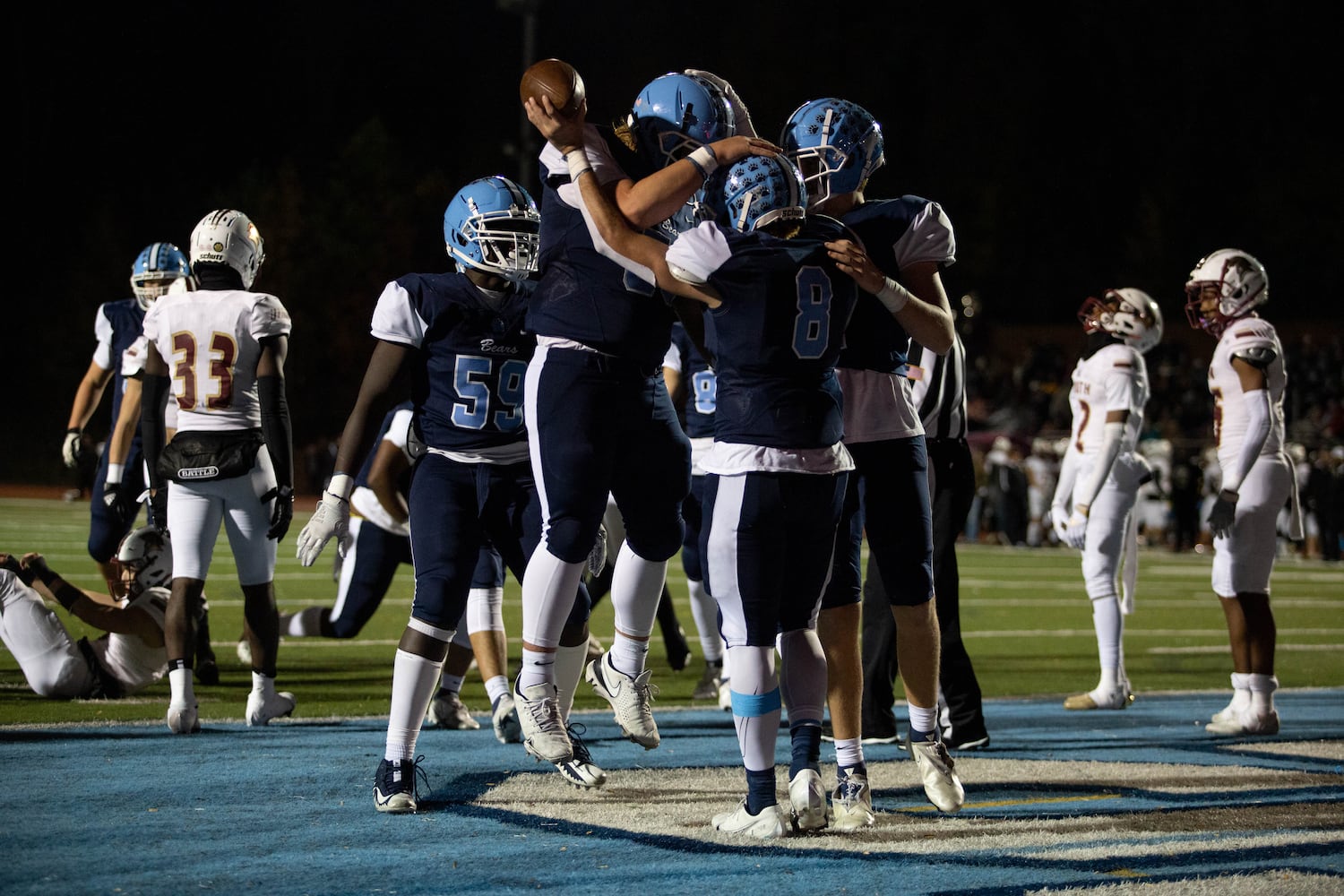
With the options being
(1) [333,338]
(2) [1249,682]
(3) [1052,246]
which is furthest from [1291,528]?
(3) [1052,246]

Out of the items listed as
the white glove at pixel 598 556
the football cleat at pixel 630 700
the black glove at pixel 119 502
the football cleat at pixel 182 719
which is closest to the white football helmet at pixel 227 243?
the black glove at pixel 119 502

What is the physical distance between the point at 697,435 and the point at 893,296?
3.62 metres

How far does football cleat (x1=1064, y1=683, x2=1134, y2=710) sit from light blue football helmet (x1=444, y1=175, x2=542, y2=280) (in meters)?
4.02

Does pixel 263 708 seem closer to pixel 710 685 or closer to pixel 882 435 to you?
pixel 710 685

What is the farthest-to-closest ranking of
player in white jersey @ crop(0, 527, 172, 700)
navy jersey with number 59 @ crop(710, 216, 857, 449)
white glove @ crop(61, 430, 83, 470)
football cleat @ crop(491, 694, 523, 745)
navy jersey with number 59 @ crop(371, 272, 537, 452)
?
white glove @ crop(61, 430, 83, 470)
player in white jersey @ crop(0, 527, 172, 700)
football cleat @ crop(491, 694, 523, 745)
navy jersey with number 59 @ crop(371, 272, 537, 452)
navy jersey with number 59 @ crop(710, 216, 857, 449)

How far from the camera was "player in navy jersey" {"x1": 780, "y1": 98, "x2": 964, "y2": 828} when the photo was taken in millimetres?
4516

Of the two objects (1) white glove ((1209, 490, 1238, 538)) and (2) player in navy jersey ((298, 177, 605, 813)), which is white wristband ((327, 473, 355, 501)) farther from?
(1) white glove ((1209, 490, 1238, 538))

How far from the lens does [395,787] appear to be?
4434mm

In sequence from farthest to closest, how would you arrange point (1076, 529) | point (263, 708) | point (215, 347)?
point (1076, 529)
point (263, 708)
point (215, 347)

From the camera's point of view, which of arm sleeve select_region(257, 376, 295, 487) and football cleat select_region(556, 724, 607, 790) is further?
arm sleeve select_region(257, 376, 295, 487)

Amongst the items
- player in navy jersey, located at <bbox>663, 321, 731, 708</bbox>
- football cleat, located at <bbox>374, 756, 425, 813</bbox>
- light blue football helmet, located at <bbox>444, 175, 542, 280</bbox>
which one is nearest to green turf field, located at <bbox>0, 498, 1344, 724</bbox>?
player in navy jersey, located at <bbox>663, 321, 731, 708</bbox>

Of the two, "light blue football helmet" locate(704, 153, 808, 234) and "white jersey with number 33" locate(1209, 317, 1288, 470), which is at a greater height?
"light blue football helmet" locate(704, 153, 808, 234)

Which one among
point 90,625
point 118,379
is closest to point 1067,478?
point 90,625

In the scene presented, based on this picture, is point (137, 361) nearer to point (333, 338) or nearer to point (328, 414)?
point (328, 414)
